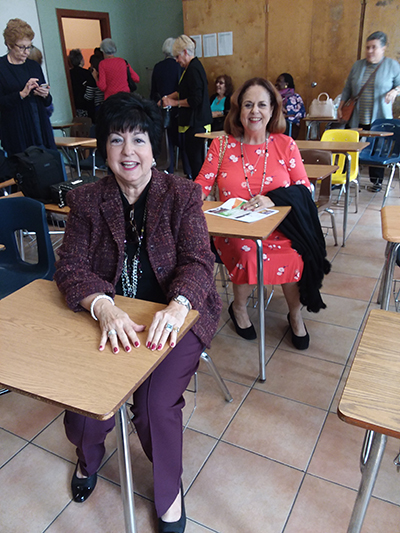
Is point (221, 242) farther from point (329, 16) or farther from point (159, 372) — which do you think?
point (329, 16)

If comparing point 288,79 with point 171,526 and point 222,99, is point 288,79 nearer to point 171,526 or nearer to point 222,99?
point 222,99

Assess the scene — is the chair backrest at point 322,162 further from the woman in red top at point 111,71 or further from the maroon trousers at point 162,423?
the woman in red top at point 111,71

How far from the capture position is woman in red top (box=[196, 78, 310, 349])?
2.08m

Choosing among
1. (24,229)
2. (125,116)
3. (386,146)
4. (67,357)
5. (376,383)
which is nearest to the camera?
(376,383)

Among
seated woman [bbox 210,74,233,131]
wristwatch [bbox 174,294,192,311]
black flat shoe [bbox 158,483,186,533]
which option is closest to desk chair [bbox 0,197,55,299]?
wristwatch [bbox 174,294,192,311]

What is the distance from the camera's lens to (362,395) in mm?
809

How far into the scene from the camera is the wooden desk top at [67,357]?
875mm

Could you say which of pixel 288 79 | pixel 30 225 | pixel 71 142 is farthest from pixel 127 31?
pixel 30 225

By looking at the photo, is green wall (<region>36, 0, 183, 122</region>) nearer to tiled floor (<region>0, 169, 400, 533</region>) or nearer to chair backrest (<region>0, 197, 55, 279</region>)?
chair backrest (<region>0, 197, 55, 279</region>)

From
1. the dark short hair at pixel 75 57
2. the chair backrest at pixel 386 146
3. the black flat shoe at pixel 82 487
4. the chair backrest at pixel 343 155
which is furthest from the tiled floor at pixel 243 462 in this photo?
the dark short hair at pixel 75 57

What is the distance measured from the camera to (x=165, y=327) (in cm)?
108

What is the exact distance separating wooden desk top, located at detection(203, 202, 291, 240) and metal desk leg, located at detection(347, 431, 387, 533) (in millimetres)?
894

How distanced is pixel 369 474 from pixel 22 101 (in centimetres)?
345

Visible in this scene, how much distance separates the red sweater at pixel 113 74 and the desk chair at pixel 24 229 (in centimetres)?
369
